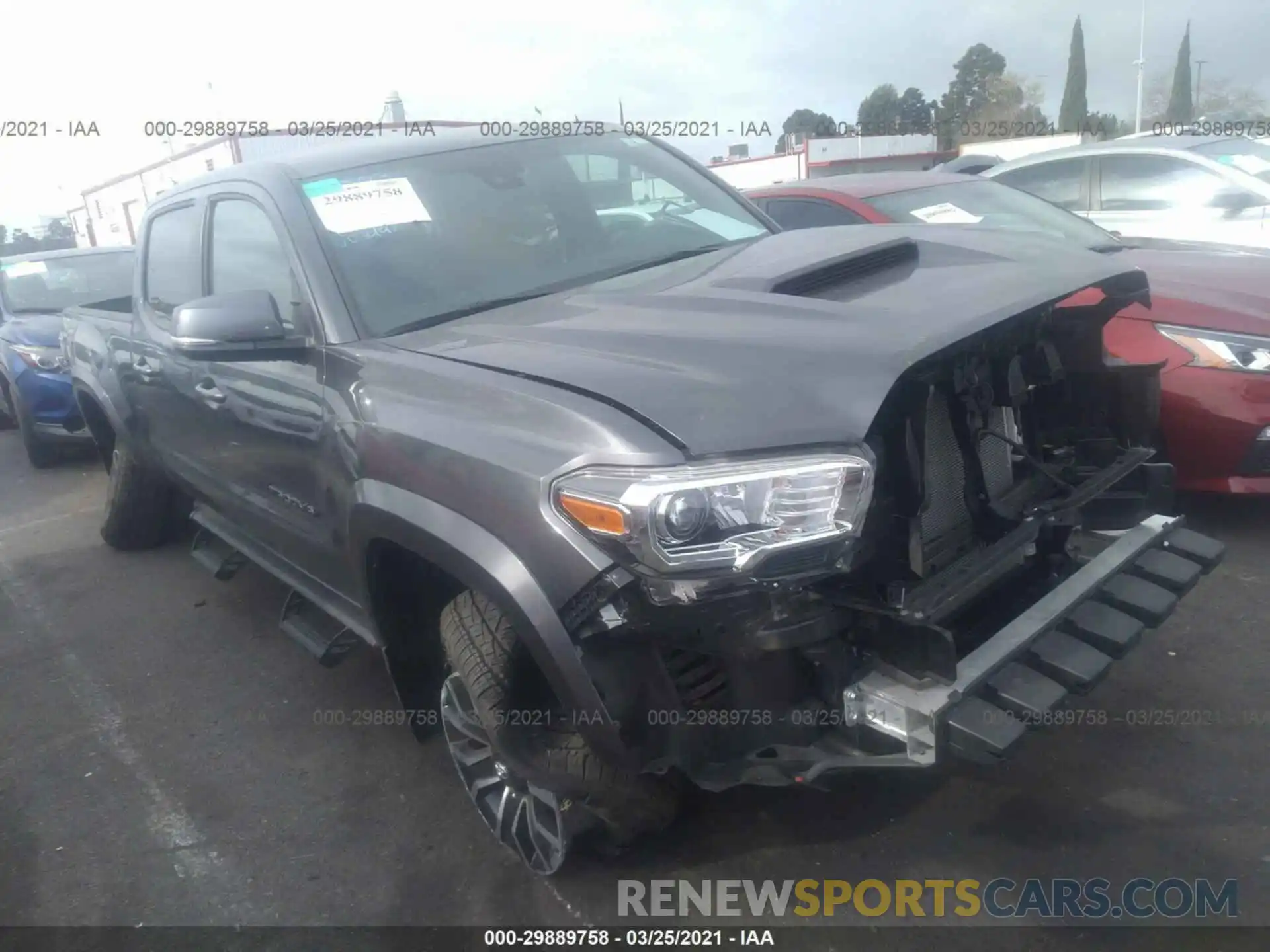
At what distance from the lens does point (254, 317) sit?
2719 mm

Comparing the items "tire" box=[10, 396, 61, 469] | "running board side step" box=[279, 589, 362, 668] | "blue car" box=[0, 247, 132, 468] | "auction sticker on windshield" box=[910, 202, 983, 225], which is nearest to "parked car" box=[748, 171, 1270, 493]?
"auction sticker on windshield" box=[910, 202, 983, 225]

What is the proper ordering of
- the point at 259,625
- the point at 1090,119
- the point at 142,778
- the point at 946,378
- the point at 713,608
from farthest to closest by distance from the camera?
the point at 1090,119 < the point at 259,625 < the point at 142,778 < the point at 946,378 < the point at 713,608

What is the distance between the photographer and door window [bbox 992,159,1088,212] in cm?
739

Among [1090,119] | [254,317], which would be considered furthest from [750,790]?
[1090,119]

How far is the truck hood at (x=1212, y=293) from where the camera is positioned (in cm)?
383

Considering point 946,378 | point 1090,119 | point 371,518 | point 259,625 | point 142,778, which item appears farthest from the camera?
point 1090,119

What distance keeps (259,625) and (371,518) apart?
225 cm

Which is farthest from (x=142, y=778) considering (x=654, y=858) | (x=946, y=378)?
(x=946, y=378)

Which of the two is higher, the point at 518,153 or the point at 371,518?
the point at 518,153


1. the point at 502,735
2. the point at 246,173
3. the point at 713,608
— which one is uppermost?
the point at 246,173

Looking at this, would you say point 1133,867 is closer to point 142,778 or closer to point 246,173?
point 142,778

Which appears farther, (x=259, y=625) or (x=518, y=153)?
(x=259, y=625)

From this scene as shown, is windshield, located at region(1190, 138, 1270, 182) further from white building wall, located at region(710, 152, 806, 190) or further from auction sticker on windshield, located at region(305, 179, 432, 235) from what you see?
white building wall, located at region(710, 152, 806, 190)

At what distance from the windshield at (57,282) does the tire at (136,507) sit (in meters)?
3.47
